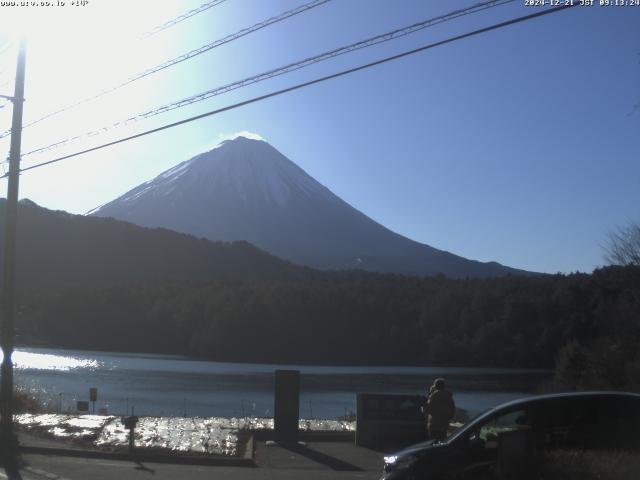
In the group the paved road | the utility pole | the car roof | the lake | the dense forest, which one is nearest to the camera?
the car roof

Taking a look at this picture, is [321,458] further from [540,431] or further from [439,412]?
[540,431]

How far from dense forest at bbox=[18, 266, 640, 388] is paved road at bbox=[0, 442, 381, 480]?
1636 centimetres

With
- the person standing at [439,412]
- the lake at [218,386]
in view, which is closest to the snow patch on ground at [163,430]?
the person standing at [439,412]

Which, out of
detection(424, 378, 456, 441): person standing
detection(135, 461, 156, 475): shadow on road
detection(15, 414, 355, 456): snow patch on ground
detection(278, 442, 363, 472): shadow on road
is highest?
detection(424, 378, 456, 441): person standing

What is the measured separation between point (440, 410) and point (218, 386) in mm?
21834

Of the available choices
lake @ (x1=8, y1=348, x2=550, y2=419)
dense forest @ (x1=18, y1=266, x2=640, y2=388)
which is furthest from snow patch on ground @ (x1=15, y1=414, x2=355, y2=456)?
dense forest @ (x1=18, y1=266, x2=640, y2=388)

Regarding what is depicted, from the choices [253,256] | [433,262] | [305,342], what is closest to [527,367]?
[305,342]

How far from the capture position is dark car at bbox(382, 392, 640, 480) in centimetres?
958

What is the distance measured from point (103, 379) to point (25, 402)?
15256mm

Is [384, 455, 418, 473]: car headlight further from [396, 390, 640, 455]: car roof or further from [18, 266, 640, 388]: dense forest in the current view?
[18, 266, 640, 388]: dense forest

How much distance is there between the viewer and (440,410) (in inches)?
519

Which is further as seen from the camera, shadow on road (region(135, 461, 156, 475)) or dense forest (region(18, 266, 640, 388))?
dense forest (region(18, 266, 640, 388))

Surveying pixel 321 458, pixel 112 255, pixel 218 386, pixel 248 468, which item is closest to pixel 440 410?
pixel 321 458

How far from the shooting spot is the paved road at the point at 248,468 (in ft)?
42.7
